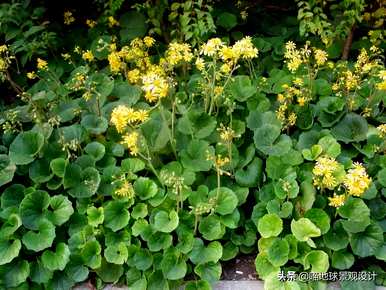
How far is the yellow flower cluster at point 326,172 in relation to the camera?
249 centimetres

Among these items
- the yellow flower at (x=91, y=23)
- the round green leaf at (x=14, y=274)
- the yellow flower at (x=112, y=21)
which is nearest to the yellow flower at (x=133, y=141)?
the round green leaf at (x=14, y=274)

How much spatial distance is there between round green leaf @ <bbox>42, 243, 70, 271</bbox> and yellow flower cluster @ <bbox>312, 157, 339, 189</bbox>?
1.23 metres

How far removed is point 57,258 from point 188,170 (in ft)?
2.55

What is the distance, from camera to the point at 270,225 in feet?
8.54

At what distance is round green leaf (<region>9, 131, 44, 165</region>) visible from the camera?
286 cm

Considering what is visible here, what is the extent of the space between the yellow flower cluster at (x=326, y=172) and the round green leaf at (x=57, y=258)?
48.5 inches

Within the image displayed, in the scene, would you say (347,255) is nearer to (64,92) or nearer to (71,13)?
(64,92)

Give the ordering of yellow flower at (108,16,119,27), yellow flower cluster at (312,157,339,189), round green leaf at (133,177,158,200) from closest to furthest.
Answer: yellow flower cluster at (312,157,339,189)
round green leaf at (133,177,158,200)
yellow flower at (108,16,119,27)

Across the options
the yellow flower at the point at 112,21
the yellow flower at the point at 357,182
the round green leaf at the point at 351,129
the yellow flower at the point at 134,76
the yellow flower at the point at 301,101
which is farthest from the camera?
the yellow flower at the point at 112,21

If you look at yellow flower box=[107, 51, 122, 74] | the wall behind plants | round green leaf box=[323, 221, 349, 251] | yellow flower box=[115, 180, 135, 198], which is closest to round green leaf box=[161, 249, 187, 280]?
the wall behind plants

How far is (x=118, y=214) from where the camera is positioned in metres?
2.72

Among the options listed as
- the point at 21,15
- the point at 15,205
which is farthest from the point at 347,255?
the point at 21,15

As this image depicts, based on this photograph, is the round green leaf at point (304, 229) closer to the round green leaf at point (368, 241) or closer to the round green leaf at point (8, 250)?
the round green leaf at point (368, 241)

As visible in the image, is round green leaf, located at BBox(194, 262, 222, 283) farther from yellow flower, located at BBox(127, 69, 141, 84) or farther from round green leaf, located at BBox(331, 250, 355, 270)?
yellow flower, located at BBox(127, 69, 141, 84)
